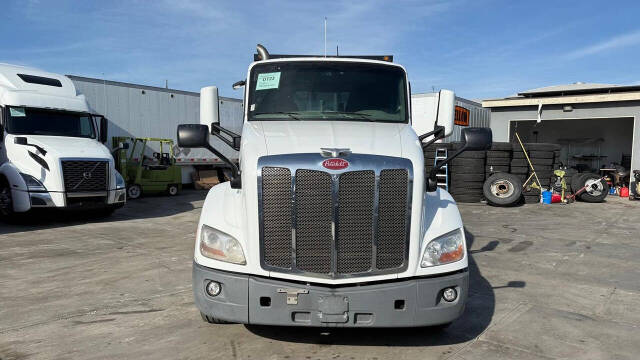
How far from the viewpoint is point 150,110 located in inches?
631

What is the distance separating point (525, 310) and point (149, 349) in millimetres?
3536

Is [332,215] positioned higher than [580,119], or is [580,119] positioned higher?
[580,119]

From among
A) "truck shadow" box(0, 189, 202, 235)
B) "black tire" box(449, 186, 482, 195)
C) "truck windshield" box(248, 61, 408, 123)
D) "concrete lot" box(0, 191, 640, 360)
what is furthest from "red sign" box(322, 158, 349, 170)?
"black tire" box(449, 186, 482, 195)

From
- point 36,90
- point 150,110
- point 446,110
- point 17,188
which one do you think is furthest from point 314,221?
point 150,110

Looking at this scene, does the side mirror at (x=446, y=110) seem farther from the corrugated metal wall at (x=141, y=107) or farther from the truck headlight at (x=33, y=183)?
the corrugated metal wall at (x=141, y=107)

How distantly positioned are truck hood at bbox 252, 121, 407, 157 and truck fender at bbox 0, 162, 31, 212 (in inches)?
293

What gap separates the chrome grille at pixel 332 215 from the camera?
3.15 metres

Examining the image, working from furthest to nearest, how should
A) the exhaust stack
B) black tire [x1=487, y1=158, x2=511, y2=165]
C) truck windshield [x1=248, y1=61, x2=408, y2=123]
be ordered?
black tire [x1=487, y1=158, x2=511, y2=165] < the exhaust stack < truck windshield [x1=248, y1=61, x2=408, y2=123]

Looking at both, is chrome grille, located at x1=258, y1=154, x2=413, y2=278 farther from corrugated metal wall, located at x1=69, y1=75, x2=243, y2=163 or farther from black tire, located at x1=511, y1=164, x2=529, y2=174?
black tire, located at x1=511, y1=164, x2=529, y2=174

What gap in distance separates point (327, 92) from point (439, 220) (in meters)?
1.74

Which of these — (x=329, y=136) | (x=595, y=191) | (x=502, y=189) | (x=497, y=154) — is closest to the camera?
(x=329, y=136)

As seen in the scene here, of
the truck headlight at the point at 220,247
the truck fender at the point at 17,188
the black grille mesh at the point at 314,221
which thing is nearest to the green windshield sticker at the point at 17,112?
the truck fender at the point at 17,188

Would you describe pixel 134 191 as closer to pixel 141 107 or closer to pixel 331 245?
pixel 141 107

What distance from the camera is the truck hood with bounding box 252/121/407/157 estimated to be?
3.37 m
